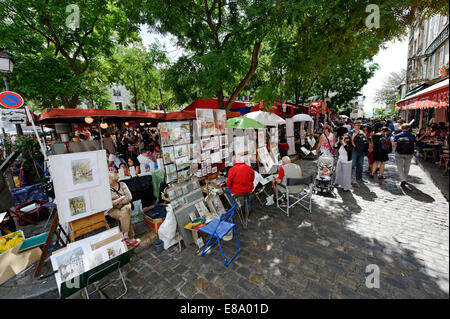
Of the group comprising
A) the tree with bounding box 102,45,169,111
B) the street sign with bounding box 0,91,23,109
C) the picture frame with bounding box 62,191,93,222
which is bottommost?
the picture frame with bounding box 62,191,93,222

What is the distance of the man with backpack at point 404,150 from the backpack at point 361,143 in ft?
2.87

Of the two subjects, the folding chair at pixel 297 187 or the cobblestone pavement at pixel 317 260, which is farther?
the folding chair at pixel 297 187

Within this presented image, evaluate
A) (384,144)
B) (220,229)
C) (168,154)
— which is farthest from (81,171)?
(384,144)

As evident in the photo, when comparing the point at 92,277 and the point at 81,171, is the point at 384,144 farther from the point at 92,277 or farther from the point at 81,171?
the point at 81,171

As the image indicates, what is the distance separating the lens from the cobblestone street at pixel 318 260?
2808mm

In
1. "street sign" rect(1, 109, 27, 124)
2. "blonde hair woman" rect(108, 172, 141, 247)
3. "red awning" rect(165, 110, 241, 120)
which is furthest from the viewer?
"street sign" rect(1, 109, 27, 124)

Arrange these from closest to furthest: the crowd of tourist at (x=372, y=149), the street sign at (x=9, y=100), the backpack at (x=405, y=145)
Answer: the street sign at (x=9, y=100), the backpack at (x=405, y=145), the crowd of tourist at (x=372, y=149)

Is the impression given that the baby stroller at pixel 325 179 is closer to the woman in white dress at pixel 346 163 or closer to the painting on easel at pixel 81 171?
the woman in white dress at pixel 346 163

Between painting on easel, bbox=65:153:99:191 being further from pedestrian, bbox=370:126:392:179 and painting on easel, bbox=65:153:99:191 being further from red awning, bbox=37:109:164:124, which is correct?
pedestrian, bbox=370:126:392:179

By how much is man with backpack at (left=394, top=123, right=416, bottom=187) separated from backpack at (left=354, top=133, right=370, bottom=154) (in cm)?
88

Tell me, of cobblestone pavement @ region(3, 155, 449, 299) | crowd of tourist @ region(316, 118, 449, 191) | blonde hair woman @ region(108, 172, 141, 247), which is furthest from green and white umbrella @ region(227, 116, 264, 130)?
blonde hair woman @ region(108, 172, 141, 247)

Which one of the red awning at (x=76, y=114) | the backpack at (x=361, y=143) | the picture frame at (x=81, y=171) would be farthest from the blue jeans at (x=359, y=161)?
the picture frame at (x=81, y=171)

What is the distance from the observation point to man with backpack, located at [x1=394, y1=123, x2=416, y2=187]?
6078 millimetres

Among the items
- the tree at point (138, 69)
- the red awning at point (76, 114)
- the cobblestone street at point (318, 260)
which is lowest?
the cobblestone street at point (318, 260)
